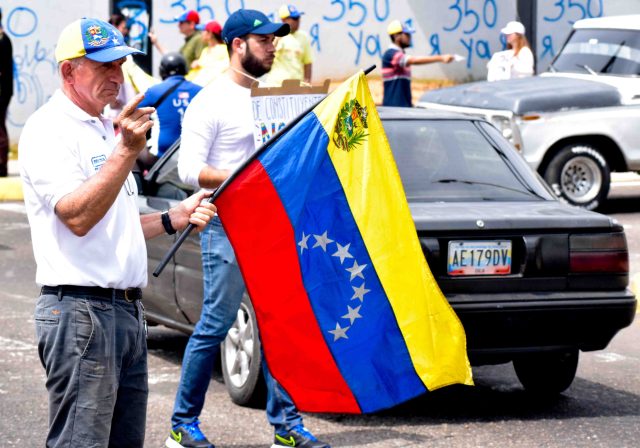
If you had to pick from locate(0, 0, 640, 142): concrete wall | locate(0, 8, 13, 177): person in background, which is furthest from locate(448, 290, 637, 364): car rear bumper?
locate(0, 0, 640, 142): concrete wall

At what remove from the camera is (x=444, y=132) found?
7.50 meters

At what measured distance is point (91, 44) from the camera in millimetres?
4227

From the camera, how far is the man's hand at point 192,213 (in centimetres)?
462

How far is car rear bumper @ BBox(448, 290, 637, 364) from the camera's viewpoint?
6.46 m

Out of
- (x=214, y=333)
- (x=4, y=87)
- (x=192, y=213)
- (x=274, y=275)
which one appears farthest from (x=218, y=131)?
(x=4, y=87)

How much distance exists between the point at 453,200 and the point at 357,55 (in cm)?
1643

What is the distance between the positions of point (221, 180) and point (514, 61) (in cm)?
1073

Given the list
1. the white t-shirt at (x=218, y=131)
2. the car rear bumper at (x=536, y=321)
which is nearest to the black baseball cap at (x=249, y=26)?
the white t-shirt at (x=218, y=131)

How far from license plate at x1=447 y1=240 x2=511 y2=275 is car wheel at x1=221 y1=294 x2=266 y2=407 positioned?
3.31ft

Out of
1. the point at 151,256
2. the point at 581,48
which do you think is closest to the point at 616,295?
the point at 151,256

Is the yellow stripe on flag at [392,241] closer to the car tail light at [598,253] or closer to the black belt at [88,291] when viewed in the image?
the black belt at [88,291]

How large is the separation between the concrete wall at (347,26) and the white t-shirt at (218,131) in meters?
14.6

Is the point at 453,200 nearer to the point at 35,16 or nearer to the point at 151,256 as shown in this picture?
the point at 151,256

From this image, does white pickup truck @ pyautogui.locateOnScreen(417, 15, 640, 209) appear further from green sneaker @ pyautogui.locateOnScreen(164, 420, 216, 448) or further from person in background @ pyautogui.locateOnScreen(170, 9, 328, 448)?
green sneaker @ pyautogui.locateOnScreen(164, 420, 216, 448)
